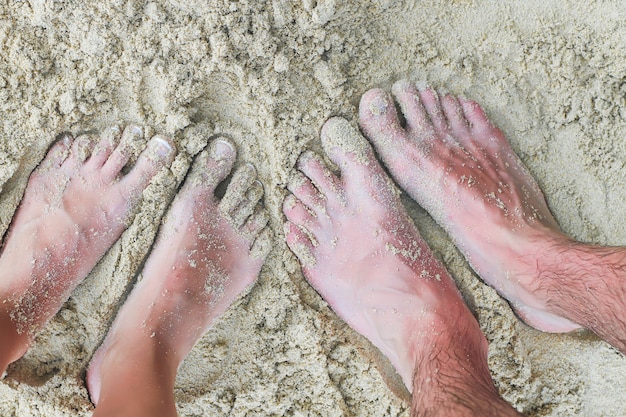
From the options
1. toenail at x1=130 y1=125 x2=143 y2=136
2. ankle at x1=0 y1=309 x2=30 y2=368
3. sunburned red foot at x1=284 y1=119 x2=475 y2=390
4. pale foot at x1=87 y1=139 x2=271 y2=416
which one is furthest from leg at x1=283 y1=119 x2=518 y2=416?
ankle at x1=0 y1=309 x2=30 y2=368

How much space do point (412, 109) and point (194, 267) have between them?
0.62m

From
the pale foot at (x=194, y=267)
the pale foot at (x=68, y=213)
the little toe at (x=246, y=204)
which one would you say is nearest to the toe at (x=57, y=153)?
the pale foot at (x=68, y=213)

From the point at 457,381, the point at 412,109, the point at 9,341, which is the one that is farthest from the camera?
the point at 412,109

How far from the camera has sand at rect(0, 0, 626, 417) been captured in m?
1.28

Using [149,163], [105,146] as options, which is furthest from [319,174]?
[105,146]

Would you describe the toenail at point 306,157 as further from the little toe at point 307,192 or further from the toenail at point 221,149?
the toenail at point 221,149

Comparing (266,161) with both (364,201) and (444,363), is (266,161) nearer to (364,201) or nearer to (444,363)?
A: (364,201)

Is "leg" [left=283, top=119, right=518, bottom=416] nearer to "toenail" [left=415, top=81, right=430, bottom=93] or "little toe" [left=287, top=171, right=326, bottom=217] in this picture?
"little toe" [left=287, top=171, right=326, bottom=217]

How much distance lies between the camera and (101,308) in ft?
4.58

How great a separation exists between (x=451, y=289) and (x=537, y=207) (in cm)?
28

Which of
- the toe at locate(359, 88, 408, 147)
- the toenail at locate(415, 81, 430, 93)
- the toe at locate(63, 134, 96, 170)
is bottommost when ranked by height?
the toe at locate(63, 134, 96, 170)

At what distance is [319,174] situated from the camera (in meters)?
1.37

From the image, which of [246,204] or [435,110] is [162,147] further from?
[435,110]

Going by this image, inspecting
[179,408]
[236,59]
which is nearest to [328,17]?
[236,59]
